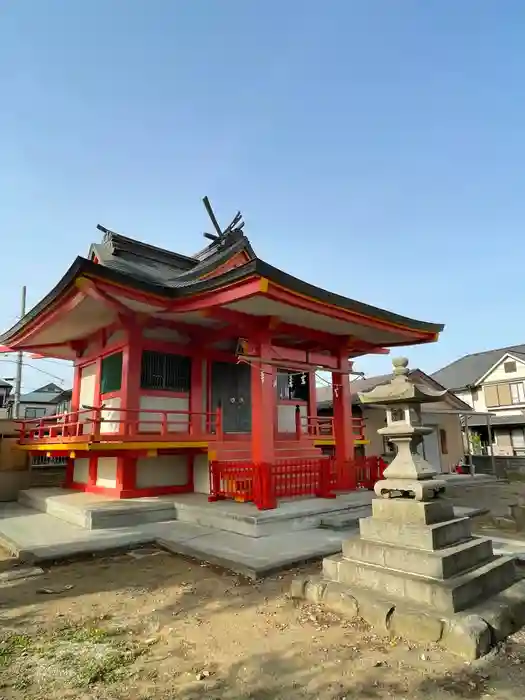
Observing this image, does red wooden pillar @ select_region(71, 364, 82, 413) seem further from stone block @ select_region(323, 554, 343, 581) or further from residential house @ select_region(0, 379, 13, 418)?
residential house @ select_region(0, 379, 13, 418)

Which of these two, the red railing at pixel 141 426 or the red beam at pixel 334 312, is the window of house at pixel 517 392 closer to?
the red beam at pixel 334 312

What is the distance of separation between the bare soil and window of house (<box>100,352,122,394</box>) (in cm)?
662

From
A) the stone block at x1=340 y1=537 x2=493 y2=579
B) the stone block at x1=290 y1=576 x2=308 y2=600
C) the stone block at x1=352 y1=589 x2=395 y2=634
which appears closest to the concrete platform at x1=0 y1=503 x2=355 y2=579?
the stone block at x1=290 y1=576 x2=308 y2=600

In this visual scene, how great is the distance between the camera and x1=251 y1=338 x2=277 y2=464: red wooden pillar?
30.2 feet

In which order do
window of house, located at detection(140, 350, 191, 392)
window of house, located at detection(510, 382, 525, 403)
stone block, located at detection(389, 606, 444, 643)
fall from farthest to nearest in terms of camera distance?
window of house, located at detection(510, 382, 525, 403), window of house, located at detection(140, 350, 191, 392), stone block, located at detection(389, 606, 444, 643)

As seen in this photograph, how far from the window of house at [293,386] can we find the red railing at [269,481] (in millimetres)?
3707

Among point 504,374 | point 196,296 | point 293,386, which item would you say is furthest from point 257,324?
point 504,374

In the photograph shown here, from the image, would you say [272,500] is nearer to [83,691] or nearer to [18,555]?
[18,555]

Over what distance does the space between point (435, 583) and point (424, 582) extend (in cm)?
10

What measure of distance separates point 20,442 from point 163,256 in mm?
7668

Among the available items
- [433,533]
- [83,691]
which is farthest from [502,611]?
[83,691]

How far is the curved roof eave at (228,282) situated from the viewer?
26.0 ft

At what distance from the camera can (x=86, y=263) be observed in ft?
28.1

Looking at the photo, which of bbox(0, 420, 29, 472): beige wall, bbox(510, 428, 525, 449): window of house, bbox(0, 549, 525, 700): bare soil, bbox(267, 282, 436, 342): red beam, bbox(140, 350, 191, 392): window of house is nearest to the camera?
bbox(0, 549, 525, 700): bare soil
